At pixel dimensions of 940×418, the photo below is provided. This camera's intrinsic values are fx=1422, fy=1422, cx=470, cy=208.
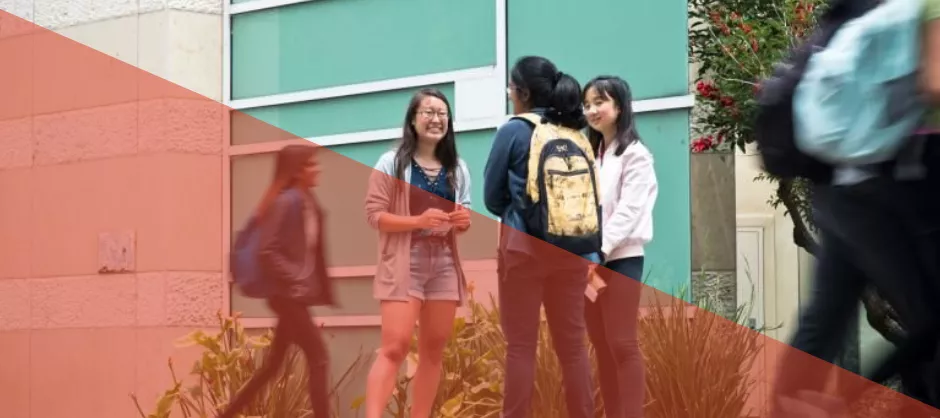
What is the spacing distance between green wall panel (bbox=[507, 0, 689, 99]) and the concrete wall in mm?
1428

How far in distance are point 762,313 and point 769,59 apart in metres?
1.04

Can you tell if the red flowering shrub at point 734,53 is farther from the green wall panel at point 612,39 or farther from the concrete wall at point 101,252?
the concrete wall at point 101,252

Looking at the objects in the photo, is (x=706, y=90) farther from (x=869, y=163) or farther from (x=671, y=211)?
(x=869, y=163)

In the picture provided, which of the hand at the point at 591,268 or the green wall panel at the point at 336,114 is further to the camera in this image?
the green wall panel at the point at 336,114

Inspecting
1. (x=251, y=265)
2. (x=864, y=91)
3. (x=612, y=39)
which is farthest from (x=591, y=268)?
(x=612, y=39)

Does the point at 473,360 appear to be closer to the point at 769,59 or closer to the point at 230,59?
the point at 769,59

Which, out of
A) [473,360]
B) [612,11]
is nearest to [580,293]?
[473,360]

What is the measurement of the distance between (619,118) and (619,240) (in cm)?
43

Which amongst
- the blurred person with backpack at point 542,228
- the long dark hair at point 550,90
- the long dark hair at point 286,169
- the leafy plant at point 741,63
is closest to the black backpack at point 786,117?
the blurred person with backpack at point 542,228

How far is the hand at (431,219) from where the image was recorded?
13.3ft

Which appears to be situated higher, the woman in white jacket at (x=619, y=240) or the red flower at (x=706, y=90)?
the red flower at (x=706, y=90)

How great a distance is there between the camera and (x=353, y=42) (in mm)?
6082

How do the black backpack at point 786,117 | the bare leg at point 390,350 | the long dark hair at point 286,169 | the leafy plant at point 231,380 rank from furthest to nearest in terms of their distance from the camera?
the long dark hair at point 286,169
the leafy plant at point 231,380
the bare leg at point 390,350
the black backpack at point 786,117

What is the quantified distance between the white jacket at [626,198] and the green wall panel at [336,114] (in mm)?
1469
